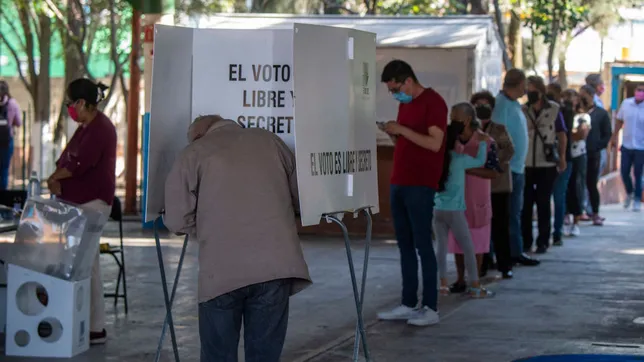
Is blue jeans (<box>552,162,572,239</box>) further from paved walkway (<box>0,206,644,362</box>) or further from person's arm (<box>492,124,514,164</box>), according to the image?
person's arm (<box>492,124,514,164</box>)

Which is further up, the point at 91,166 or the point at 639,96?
the point at 639,96

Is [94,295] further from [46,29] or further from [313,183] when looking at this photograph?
[46,29]

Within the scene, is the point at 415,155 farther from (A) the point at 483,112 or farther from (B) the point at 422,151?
(A) the point at 483,112

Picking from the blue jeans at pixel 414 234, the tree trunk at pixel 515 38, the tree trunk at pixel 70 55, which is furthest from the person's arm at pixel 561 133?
the tree trunk at pixel 70 55

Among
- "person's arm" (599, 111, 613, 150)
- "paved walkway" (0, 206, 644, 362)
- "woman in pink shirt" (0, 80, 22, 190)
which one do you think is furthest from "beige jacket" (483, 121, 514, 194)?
"woman in pink shirt" (0, 80, 22, 190)

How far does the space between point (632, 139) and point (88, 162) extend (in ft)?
40.6

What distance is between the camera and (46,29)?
29.2 m

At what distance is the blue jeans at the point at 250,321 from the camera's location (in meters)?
5.59

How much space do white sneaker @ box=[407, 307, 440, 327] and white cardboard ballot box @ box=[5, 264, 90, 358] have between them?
8.21 ft

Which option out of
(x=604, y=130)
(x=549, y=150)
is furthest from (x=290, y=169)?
(x=604, y=130)

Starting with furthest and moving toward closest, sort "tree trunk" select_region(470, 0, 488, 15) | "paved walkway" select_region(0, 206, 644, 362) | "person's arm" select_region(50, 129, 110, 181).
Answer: "tree trunk" select_region(470, 0, 488, 15)
"person's arm" select_region(50, 129, 110, 181)
"paved walkway" select_region(0, 206, 644, 362)

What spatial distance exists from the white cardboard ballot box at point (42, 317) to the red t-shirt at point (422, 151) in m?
2.47

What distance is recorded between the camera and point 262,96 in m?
6.59

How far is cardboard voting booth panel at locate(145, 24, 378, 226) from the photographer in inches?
246
